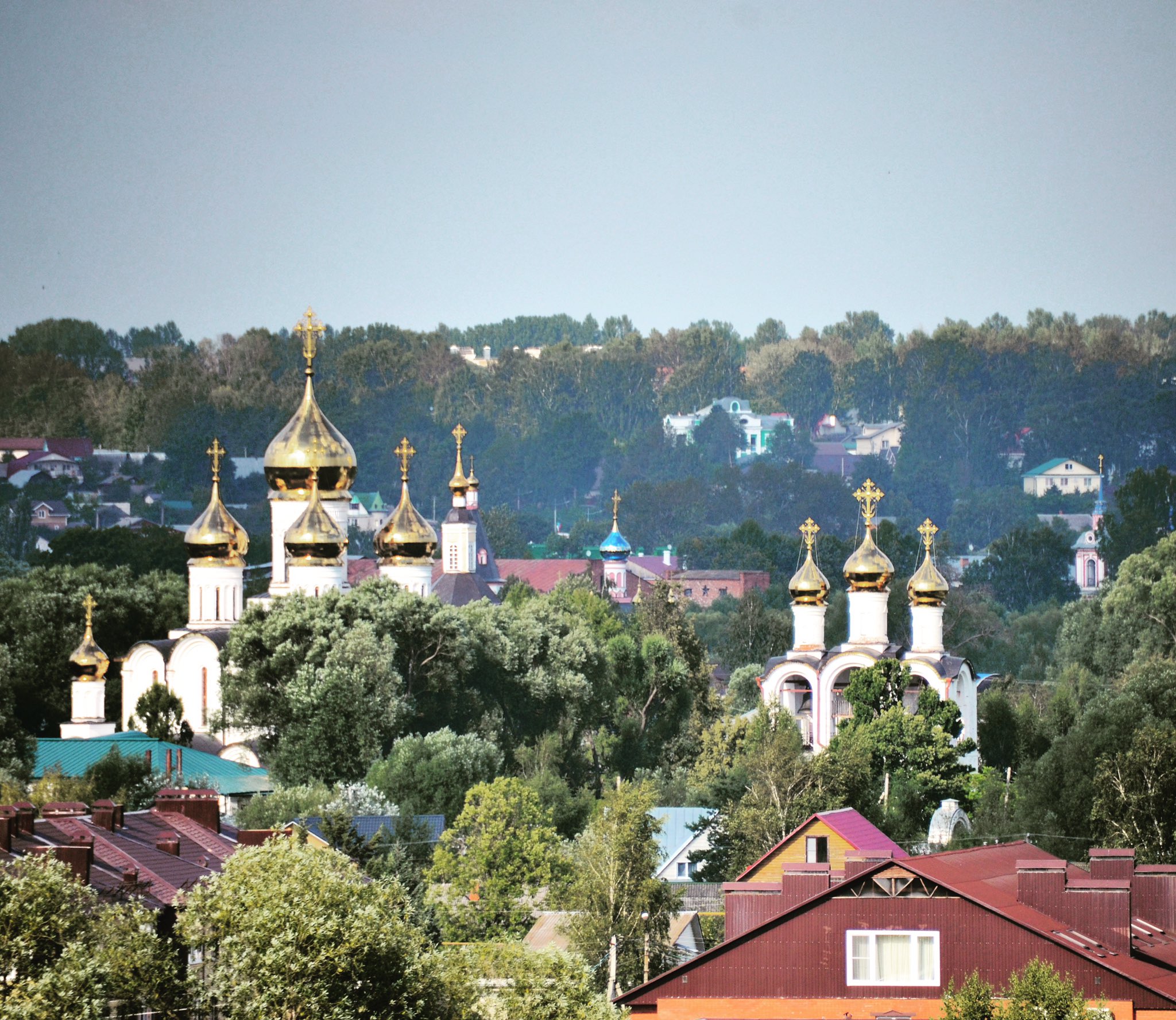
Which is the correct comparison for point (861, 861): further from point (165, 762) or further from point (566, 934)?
point (165, 762)

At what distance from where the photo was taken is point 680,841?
36281 mm

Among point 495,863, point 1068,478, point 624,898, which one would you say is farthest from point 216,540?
point 1068,478

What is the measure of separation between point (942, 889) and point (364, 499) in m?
102

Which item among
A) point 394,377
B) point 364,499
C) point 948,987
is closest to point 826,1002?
point 948,987

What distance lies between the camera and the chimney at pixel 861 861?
1941cm

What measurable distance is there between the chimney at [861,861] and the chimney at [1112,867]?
153 centimetres

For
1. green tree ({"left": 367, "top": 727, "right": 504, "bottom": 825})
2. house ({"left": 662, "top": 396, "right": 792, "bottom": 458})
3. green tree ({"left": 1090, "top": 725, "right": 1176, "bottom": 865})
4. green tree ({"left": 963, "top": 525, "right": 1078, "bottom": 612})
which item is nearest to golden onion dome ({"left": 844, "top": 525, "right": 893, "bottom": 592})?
green tree ({"left": 367, "top": 727, "right": 504, "bottom": 825})

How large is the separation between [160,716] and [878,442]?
9646cm

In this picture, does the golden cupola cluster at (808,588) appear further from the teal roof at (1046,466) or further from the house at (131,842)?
the teal roof at (1046,466)

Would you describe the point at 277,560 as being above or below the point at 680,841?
above

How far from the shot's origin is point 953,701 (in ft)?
133

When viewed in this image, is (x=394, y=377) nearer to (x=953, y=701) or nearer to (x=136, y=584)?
(x=136, y=584)

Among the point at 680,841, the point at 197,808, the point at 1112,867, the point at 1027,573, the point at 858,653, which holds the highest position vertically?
the point at 858,653

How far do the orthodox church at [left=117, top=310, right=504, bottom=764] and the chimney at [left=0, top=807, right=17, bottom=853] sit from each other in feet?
61.3
